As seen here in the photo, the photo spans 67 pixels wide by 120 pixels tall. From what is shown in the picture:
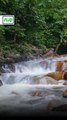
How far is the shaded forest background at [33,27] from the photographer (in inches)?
538

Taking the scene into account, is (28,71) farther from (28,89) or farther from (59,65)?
(28,89)

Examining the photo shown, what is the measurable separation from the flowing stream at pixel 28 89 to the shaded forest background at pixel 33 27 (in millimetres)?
1161

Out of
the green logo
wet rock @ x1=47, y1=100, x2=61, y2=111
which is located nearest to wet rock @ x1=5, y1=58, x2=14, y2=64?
the green logo

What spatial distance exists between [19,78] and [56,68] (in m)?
1.98

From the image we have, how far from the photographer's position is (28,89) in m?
8.91

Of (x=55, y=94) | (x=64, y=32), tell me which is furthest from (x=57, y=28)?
(x=55, y=94)

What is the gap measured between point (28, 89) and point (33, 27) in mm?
6496

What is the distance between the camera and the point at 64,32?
55.3ft

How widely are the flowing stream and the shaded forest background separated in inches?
45.7

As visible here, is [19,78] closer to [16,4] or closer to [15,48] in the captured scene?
[15,48]

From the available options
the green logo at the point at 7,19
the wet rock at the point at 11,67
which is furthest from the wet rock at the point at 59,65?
the green logo at the point at 7,19

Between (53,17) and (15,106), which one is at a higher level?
(53,17)

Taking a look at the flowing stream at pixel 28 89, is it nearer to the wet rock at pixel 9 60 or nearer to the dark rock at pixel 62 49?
the wet rock at pixel 9 60

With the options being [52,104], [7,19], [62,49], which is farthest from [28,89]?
[62,49]
